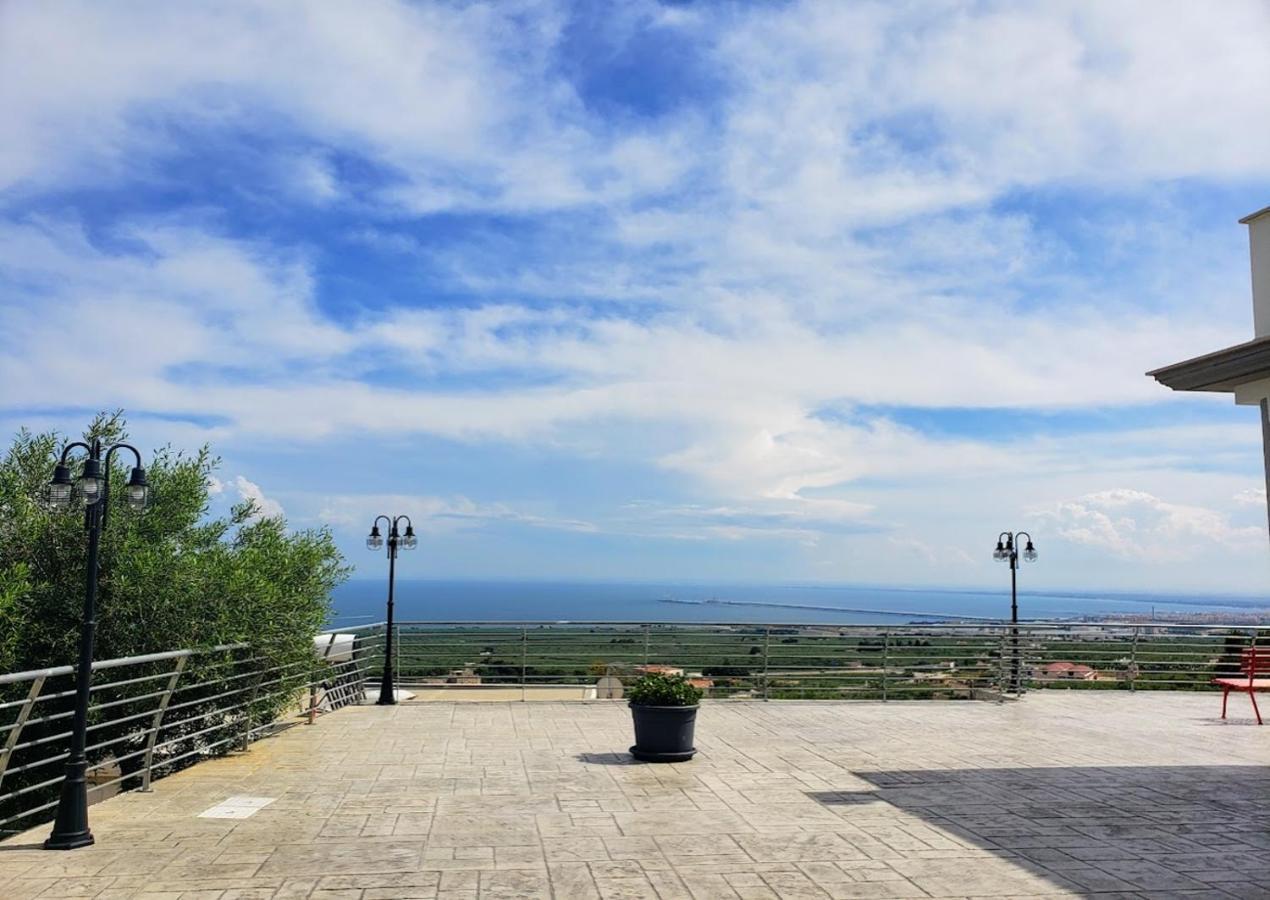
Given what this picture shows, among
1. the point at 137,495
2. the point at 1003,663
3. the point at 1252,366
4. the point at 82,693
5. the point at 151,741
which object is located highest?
the point at 1252,366

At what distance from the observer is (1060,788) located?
7.91 m

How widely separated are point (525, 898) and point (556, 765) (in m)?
3.93

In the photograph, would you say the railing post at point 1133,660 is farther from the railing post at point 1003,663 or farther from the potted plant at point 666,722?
the potted plant at point 666,722

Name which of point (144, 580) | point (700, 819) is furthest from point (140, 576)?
point (700, 819)

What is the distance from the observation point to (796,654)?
14102mm

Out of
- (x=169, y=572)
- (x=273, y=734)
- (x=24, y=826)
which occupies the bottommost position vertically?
(x=24, y=826)

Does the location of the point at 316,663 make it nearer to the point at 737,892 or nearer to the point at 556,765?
the point at 556,765

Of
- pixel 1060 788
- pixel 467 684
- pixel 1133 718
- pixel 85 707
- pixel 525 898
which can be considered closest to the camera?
pixel 525 898

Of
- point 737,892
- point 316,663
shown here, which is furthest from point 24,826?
point 737,892

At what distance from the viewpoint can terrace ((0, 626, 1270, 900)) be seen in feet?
17.6

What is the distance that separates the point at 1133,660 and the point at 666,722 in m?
9.44

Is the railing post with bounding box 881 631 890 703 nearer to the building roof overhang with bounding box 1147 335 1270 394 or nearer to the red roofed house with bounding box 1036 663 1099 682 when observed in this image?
the red roofed house with bounding box 1036 663 1099 682

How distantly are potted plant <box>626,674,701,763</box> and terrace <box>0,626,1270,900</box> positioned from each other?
26 cm

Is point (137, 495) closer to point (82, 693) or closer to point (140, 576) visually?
point (82, 693)
